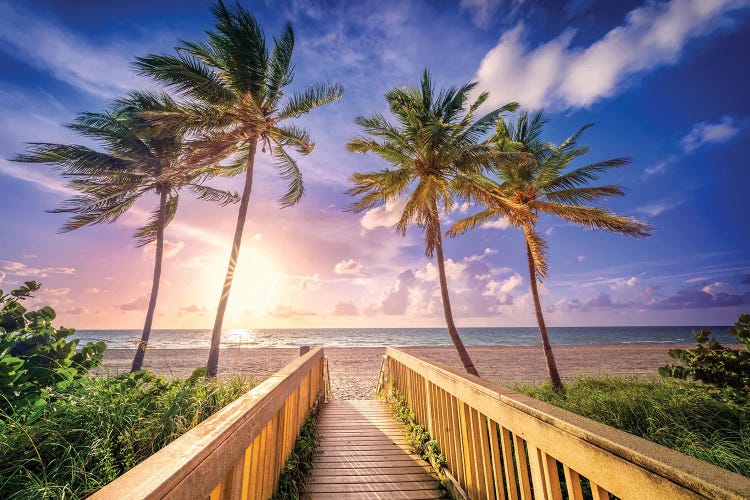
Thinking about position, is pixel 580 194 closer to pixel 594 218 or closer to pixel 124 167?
pixel 594 218

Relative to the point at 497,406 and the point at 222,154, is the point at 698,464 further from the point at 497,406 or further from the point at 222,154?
the point at 222,154

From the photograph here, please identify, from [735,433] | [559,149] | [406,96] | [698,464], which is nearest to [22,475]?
[698,464]

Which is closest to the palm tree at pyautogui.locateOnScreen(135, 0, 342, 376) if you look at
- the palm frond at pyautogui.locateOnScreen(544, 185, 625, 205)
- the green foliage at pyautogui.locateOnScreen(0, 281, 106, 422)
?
the green foliage at pyautogui.locateOnScreen(0, 281, 106, 422)

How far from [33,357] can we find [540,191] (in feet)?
40.5

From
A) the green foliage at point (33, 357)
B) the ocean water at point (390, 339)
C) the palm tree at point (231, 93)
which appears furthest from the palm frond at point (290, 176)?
the ocean water at point (390, 339)

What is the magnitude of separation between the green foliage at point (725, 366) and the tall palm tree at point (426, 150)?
4819 millimetres

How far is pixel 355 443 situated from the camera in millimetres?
3916

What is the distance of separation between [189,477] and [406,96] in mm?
10386

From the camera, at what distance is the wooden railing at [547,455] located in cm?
86

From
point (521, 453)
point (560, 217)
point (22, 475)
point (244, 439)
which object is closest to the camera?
point (244, 439)

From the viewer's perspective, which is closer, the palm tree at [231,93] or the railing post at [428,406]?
the railing post at [428,406]

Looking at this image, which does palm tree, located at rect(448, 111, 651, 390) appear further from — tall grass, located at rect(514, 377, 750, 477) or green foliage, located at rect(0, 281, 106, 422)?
green foliage, located at rect(0, 281, 106, 422)

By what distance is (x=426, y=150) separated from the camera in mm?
9031

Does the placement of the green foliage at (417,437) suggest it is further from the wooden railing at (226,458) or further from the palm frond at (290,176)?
the palm frond at (290,176)
